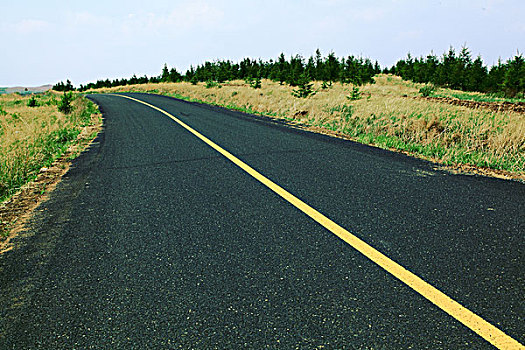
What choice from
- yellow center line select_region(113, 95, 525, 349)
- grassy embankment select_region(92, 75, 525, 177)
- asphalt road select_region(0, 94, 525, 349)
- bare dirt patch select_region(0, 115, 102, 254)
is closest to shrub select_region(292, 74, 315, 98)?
grassy embankment select_region(92, 75, 525, 177)

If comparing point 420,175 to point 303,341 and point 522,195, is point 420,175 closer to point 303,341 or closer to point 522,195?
point 522,195

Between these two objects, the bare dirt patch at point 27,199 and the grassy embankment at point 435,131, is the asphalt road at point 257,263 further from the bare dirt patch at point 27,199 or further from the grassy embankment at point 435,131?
the grassy embankment at point 435,131

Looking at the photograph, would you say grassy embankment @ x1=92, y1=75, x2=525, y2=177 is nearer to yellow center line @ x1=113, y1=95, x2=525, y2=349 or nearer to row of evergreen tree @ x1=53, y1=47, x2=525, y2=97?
yellow center line @ x1=113, y1=95, x2=525, y2=349

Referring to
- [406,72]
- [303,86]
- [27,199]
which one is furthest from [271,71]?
[27,199]

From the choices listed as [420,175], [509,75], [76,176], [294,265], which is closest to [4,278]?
[294,265]

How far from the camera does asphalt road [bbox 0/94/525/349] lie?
68.7 inches

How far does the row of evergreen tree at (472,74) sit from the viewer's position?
133ft

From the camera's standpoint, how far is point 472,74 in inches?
1855

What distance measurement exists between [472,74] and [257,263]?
57.9 meters

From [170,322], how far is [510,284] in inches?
90.6

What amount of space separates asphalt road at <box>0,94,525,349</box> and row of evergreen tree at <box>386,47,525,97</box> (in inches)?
1871

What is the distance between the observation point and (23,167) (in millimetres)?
5395

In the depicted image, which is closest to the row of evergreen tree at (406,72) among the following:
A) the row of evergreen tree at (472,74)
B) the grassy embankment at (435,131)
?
the row of evergreen tree at (472,74)

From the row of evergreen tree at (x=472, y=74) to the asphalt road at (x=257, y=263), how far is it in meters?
47.5
